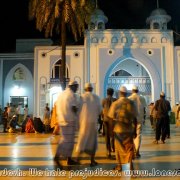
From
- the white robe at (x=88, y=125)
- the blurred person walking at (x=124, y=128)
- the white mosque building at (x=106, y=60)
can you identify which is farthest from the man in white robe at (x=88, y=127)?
the white mosque building at (x=106, y=60)

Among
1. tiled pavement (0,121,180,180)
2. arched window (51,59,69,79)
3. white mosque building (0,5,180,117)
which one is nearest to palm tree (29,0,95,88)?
tiled pavement (0,121,180,180)

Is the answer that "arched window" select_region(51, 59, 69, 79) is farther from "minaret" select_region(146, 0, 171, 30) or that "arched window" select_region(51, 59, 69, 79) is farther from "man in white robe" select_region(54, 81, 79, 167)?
"man in white robe" select_region(54, 81, 79, 167)

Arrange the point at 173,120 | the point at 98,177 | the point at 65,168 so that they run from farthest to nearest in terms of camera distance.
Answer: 1. the point at 173,120
2. the point at 65,168
3. the point at 98,177

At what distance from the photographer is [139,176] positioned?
7152mm

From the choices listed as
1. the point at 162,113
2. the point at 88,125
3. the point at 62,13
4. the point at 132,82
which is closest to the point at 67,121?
the point at 88,125

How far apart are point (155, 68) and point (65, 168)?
80.4 feet

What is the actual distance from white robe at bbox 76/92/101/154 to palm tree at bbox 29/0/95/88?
10410 millimetres

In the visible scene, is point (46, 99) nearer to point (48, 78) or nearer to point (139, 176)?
point (48, 78)

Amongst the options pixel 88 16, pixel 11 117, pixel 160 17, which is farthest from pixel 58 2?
pixel 160 17

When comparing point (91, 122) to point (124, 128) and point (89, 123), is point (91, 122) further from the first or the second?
point (124, 128)

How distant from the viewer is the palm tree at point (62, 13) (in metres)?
19.7

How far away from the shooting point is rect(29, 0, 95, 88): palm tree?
774 inches

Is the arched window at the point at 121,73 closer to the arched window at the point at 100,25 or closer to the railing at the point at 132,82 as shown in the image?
the railing at the point at 132,82

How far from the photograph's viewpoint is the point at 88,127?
27.2 feet
